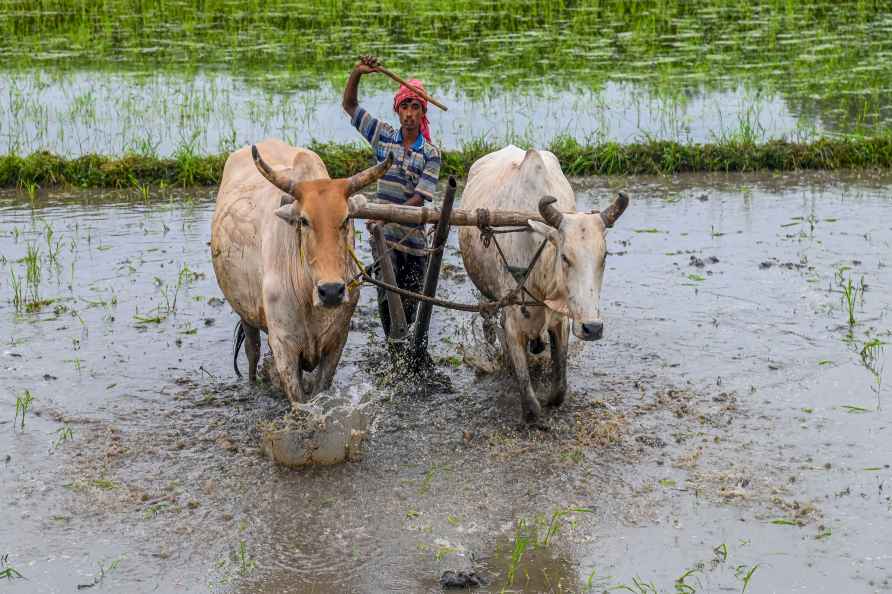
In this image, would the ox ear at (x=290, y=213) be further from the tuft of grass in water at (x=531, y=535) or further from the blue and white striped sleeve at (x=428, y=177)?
the tuft of grass in water at (x=531, y=535)

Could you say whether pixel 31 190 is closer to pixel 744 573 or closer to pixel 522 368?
pixel 522 368

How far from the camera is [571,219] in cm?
550

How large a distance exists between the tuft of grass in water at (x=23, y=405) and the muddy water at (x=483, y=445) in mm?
47

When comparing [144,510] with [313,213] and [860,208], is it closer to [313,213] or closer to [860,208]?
[313,213]

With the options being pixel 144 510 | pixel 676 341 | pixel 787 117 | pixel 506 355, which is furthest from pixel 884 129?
pixel 144 510

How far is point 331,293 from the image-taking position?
16.4 feet

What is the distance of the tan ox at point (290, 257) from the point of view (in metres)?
5.17

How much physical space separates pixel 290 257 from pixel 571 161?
573cm

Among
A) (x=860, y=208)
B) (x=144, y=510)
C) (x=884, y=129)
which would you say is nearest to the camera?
(x=144, y=510)

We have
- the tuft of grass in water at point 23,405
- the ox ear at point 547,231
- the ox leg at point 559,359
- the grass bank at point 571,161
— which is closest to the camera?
the ox ear at point 547,231

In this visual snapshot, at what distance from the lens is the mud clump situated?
559cm

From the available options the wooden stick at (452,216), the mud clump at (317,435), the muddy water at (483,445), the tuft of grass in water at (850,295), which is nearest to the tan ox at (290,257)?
the mud clump at (317,435)

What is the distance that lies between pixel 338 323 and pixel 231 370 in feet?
4.95

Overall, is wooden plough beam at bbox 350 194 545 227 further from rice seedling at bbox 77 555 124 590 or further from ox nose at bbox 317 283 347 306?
rice seedling at bbox 77 555 124 590
